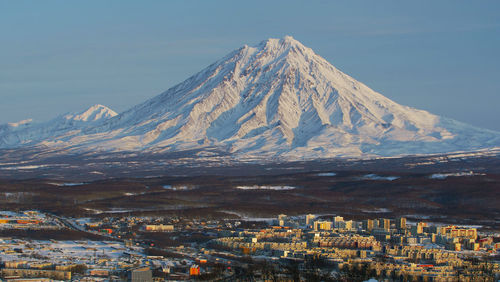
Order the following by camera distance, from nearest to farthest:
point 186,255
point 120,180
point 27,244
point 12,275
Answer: point 12,275
point 186,255
point 27,244
point 120,180

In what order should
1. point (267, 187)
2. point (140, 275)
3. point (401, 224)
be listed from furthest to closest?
point (267, 187), point (401, 224), point (140, 275)

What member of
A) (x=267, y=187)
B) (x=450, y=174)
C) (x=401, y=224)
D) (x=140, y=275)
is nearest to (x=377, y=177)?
(x=450, y=174)

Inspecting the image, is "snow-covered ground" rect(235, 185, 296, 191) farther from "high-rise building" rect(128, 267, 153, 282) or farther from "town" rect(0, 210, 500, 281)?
"high-rise building" rect(128, 267, 153, 282)

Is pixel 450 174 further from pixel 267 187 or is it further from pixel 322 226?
pixel 322 226

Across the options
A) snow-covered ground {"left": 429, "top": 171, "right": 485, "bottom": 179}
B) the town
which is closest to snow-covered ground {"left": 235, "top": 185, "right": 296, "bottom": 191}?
snow-covered ground {"left": 429, "top": 171, "right": 485, "bottom": 179}

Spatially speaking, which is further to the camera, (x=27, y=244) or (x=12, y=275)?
(x=27, y=244)

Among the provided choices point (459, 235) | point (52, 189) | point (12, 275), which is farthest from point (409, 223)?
point (52, 189)

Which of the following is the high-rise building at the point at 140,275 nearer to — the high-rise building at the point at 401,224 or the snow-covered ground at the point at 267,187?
the high-rise building at the point at 401,224

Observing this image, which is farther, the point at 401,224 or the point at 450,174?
the point at 450,174

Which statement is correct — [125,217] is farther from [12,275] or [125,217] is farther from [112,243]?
[12,275]
